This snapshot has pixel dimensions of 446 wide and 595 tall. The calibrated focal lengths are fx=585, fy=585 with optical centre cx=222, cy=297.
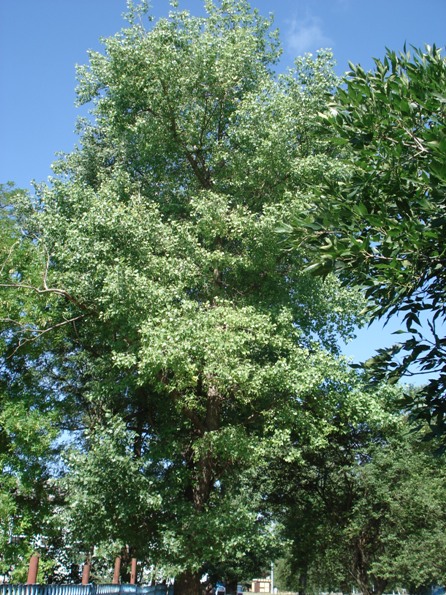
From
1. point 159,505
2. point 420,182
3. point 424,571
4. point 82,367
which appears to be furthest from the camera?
point 424,571

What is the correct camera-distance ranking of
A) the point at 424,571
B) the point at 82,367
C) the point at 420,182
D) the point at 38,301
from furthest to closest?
the point at 424,571
the point at 82,367
the point at 38,301
the point at 420,182

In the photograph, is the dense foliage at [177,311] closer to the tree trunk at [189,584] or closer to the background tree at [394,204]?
the tree trunk at [189,584]

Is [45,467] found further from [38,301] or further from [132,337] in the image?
[132,337]

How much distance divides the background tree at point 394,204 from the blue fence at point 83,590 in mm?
5673

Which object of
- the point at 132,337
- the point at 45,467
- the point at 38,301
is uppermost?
the point at 38,301

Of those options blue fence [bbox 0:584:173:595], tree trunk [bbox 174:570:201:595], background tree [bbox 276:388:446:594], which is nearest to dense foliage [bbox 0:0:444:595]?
tree trunk [bbox 174:570:201:595]

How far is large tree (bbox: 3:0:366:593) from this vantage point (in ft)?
39.5

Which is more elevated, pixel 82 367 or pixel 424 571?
pixel 82 367

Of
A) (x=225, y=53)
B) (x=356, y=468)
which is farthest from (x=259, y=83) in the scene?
(x=356, y=468)

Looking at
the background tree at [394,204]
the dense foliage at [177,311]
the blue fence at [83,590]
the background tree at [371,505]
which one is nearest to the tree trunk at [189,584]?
the dense foliage at [177,311]

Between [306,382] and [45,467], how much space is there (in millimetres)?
8000

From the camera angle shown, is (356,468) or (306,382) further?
(356,468)

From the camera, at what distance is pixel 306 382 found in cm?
1237

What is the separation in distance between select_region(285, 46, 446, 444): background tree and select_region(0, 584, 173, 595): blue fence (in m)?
5.67
